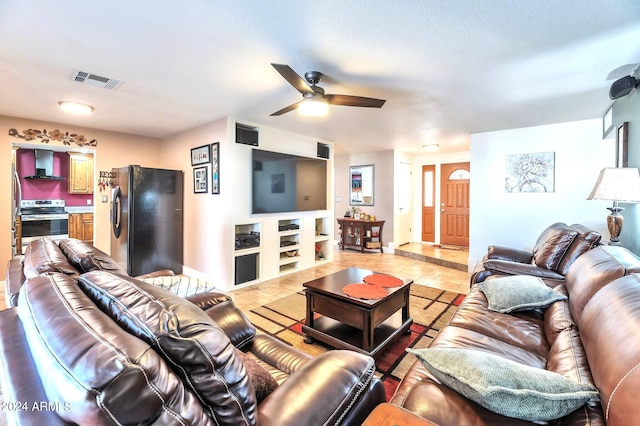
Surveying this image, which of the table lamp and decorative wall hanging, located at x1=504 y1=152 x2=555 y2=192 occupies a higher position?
decorative wall hanging, located at x1=504 y1=152 x2=555 y2=192

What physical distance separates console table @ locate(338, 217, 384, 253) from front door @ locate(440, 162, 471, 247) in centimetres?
165

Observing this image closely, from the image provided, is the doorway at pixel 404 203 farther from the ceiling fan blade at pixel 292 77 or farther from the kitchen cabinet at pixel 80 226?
the kitchen cabinet at pixel 80 226

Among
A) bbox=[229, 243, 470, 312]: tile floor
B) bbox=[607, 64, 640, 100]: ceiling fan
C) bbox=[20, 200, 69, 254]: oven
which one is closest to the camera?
bbox=[607, 64, 640, 100]: ceiling fan

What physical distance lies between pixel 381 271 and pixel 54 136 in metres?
5.30

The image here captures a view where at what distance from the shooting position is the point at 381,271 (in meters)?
4.83

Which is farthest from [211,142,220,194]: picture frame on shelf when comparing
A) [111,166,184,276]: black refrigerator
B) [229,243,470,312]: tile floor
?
[229,243,470,312]: tile floor

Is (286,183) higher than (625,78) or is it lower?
lower

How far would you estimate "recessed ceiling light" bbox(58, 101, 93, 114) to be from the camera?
10.7ft

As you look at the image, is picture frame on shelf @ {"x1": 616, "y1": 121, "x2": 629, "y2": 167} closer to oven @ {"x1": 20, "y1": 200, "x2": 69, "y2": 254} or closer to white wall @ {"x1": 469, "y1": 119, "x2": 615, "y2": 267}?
white wall @ {"x1": 469, "y1": 119, "x2": 615, "y2": 267}

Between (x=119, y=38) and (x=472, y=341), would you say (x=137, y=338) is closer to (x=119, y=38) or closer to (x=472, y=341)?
(x=472, y=341)

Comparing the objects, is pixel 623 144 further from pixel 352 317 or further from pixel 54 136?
pixel 54 136

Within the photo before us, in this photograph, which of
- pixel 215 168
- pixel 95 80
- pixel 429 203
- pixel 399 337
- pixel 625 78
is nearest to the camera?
pixel 625 78

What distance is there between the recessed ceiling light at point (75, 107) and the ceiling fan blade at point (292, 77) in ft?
9.00

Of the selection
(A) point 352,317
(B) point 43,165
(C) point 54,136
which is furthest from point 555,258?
(B) point 43,165
